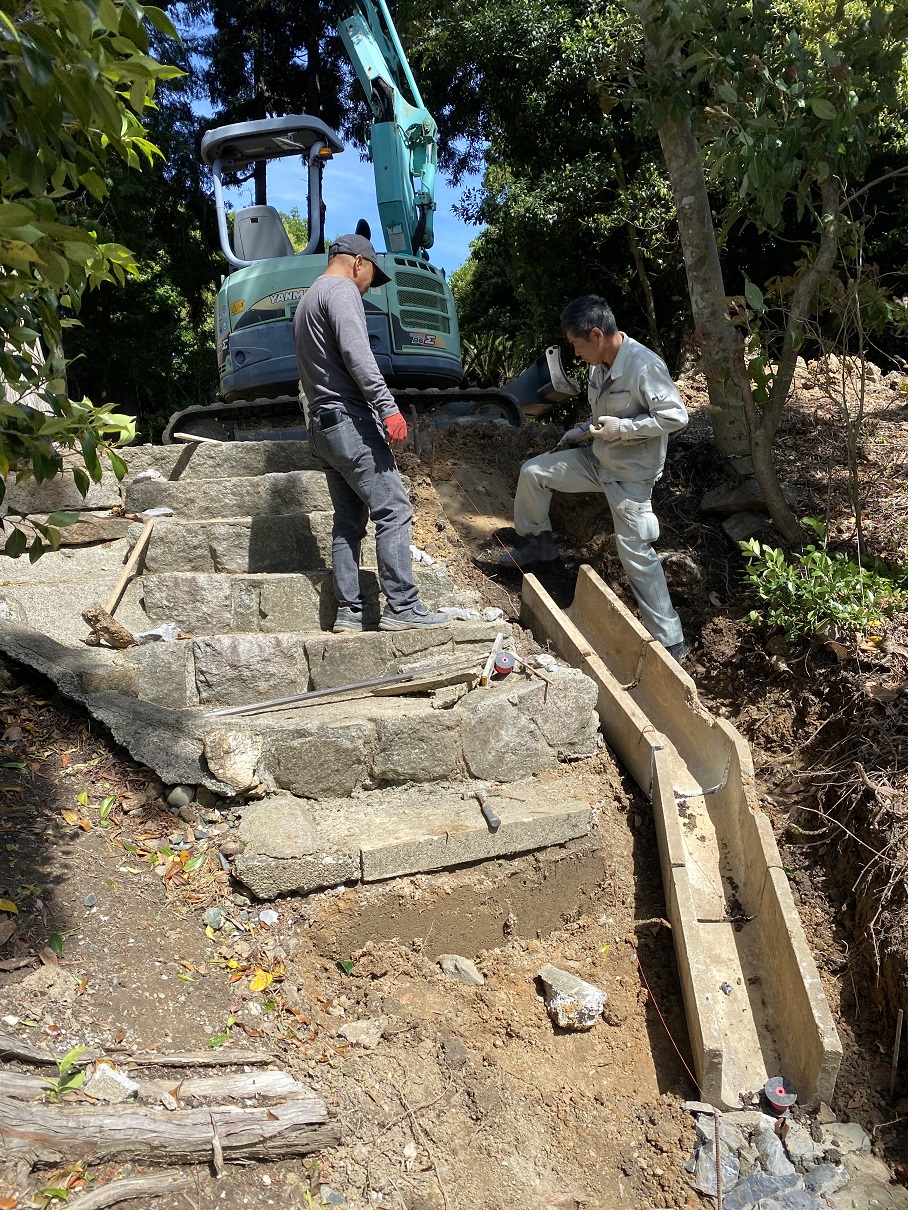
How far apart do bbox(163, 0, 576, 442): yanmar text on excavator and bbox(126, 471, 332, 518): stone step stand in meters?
1.73

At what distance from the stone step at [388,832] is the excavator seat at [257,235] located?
239 inches

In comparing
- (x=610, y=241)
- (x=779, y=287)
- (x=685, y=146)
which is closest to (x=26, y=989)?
(x=779, y=287)

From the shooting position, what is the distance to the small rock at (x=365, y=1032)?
3.04 meters

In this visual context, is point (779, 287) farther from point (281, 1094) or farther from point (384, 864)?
point (281, 1094)

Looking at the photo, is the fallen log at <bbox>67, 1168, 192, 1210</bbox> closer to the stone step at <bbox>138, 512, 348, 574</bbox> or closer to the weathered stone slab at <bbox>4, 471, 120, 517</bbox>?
the stone step at <bbox>138, 512, 348, 574</bbox>

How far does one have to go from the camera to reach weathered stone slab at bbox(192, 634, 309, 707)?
167 inches

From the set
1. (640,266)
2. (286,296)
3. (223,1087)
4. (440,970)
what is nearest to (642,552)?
(440,970)

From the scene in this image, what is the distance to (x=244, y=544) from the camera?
5.18 metres

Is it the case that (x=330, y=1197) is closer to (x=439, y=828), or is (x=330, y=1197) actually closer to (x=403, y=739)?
(x=439, y=828)

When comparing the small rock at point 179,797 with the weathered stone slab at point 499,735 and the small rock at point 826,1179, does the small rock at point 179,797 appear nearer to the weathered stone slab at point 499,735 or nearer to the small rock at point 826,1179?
the weathered stone slab at point 499,735

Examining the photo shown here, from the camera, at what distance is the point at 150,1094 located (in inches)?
96.3

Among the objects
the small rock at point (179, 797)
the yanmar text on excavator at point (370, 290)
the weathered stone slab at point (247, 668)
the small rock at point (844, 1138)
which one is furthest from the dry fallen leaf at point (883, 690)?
the yanmar text on excavator at point (370, 290)

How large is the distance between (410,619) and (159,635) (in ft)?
4.20

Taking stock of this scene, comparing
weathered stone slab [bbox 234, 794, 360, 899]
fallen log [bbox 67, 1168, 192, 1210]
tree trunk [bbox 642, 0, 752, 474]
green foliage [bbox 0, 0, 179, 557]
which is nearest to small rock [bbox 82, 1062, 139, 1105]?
fallen log [bbox 67, 1168, 192, 1210]
